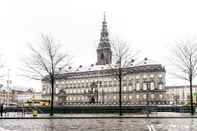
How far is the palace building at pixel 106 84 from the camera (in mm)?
139875

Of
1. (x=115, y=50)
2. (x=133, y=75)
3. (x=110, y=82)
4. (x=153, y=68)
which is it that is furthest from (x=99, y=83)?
(x=115, y=50)

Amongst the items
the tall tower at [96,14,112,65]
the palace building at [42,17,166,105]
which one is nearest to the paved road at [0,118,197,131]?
the palace building at [42,17,166,105]

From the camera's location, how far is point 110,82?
159000 mm

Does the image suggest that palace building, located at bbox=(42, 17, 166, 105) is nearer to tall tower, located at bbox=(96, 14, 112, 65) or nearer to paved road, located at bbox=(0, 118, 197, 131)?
tall tower, located at bbox=(96, 14, 112, 65)

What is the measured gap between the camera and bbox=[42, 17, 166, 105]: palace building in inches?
5507

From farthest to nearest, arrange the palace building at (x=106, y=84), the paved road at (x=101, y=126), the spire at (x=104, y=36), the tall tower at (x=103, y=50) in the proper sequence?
the tall tower at (x=103, y=50), the spire at (x=104, y=36), the palace building at (x=106, y=84), the paved road at (x=101, y=126)

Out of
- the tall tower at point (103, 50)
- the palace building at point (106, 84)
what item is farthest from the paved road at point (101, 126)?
the tall tower at point (103, 50)

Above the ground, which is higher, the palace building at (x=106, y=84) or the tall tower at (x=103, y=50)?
the tall tower at (x=103, y=50)

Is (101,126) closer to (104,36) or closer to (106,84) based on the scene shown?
(104,36)

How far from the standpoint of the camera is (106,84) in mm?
160375

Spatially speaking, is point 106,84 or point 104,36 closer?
point 104,36

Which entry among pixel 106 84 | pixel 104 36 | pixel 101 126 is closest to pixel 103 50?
pixel 104 36

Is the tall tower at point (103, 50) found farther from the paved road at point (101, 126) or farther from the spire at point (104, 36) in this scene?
the paved road at point (101, 126)

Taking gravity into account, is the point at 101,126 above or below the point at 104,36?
below
